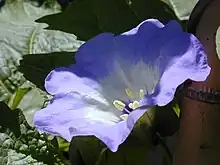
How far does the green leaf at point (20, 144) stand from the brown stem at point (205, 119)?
0.53 feet

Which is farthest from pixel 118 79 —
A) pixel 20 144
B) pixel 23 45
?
pixel 23 45

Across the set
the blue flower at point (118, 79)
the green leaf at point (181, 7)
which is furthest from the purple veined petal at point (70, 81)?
the green leaf at point (181, 7)

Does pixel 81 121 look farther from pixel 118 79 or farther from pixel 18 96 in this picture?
pixel 18 96

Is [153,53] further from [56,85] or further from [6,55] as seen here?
[6,55]

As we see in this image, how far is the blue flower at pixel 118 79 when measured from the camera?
20.4 inches

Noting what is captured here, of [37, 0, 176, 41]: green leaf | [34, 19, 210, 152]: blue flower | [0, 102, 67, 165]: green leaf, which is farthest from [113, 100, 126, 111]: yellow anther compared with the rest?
[37, 0, 176, 41]: green leaf

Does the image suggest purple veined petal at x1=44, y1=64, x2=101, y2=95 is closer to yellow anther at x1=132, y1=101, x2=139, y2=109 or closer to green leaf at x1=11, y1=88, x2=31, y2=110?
yellow anther at x1=132, y1=101, x2=139, y2=109

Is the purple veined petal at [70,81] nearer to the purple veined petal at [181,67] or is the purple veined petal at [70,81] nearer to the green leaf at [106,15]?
the purple veined petal at [181,67]

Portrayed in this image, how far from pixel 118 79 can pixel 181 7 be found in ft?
0.88

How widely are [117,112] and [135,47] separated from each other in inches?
2.6

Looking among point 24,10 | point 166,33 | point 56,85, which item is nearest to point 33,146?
point 56,85

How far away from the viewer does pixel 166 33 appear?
1.85 ft

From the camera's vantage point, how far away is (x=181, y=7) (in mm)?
845

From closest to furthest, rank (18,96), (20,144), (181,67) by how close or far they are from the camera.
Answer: (181,67) < (20,144) < (18,96)
